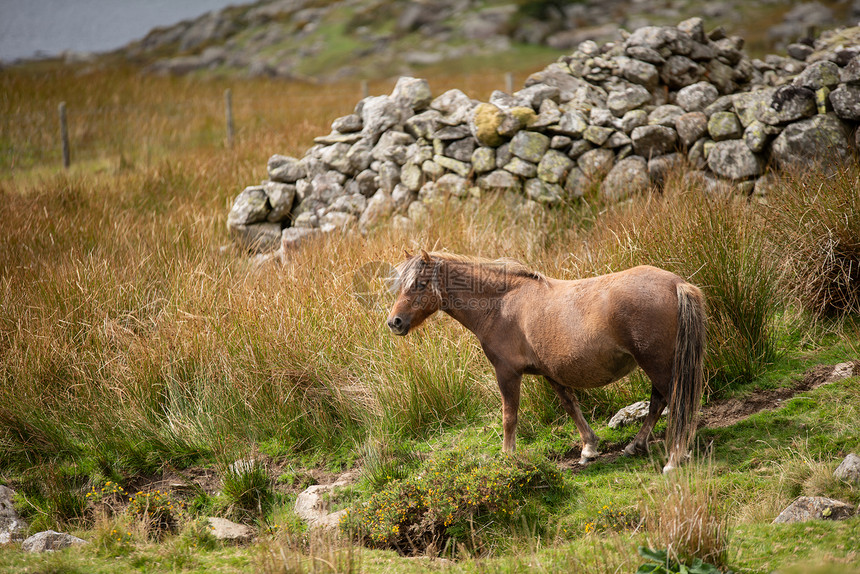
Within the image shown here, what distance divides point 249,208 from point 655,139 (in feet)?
19.2

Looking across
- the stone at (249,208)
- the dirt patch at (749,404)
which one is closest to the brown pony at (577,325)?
the dirt patch at (749,404)

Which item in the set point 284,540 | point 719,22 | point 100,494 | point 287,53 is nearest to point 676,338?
point 284,540

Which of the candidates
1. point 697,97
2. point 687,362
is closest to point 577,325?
point 687,362

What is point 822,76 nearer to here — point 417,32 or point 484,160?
point 484,160

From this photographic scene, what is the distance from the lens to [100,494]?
16.9ft

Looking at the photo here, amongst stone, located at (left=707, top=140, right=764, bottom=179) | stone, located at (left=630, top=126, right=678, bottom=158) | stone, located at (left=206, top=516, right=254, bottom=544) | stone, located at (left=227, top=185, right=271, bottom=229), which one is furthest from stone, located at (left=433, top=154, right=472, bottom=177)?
stone, located at (left=206, top=516, right=254, bottom=544)

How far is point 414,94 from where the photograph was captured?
10.1 m

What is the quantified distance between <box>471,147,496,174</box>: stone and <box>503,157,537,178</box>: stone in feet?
0.90

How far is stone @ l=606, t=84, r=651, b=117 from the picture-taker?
29.2ft

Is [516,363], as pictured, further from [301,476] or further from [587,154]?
[587,154]

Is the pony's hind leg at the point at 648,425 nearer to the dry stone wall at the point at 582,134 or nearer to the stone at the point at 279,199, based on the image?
the dry stone wall at the point at 582,134

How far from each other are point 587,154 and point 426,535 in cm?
586

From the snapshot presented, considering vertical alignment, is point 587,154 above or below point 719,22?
below

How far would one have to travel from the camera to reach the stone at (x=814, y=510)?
3.46m
